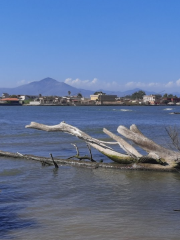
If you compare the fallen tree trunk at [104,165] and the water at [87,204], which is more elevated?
the fallen tree trunk at [104,165]

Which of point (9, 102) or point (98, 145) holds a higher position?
point (98, 145)

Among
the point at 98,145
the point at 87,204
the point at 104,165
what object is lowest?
the point at 87,204

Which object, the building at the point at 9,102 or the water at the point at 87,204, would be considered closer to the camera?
the water at the point at 87,204

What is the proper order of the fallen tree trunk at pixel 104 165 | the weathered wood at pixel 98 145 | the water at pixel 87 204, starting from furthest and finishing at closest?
the weathered wood at pixel 98 145
the fallen tree trunk at pixel 104 165
the water at pixel 87 204

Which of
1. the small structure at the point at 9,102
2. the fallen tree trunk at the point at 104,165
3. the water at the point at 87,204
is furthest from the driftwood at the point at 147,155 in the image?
the small structure at the point at 9,102

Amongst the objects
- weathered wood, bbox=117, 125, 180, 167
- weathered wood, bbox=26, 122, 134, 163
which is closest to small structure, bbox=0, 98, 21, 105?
weathered wood, bbox=26, 122, 134, 163

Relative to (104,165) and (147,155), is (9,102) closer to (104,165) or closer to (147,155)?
(104,165)

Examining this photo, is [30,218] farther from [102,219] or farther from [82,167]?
[82,167]

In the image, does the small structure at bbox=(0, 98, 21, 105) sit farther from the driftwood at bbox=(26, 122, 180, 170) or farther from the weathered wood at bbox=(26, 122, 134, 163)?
the driftwood at bbox=(26, 122, 180, 170)

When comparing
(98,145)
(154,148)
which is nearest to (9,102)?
(98,145)

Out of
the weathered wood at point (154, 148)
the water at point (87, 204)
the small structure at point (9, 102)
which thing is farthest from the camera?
the small structure at point (9, 102)

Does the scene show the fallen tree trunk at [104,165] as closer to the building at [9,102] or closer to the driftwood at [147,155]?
the driftwood at [147,155]

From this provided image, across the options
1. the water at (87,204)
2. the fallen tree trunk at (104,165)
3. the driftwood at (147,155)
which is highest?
the driftwood at (147,155)

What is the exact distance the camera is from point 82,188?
10.5m
